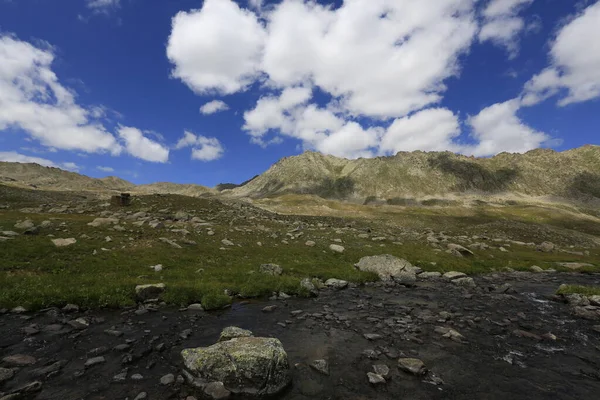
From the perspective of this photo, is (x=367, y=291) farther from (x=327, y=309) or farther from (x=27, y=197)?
(x=27, y=197)

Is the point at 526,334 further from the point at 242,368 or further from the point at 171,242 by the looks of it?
the point at 171,242

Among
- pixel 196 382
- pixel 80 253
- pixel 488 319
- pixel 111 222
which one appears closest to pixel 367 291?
pixel 488 319

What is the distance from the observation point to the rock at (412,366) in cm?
1255

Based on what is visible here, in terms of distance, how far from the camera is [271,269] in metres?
27.5

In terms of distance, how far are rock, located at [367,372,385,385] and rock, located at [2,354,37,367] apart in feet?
43.5

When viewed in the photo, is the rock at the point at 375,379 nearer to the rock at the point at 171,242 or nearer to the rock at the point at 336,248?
the rock at the point at 171,242

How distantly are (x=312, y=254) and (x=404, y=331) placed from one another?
18.9 metres

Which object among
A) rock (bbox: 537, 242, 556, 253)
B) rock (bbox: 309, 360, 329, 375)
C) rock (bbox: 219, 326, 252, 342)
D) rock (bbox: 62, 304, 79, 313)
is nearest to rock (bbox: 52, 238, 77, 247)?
rock (bbox: 62, 304, 79, 313)

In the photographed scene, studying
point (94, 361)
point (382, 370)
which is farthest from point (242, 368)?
point (94, 361)

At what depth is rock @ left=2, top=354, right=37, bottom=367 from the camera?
38.3 ft

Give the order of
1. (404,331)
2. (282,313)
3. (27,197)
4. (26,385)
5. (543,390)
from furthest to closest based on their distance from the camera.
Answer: (27,197), (282,313), (404,331), (543,390), (26,385)

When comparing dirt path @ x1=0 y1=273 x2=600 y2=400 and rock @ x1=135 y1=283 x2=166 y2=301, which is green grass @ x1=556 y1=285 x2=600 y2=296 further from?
rock @ x1=135 y1=283 x2=166 y2=301

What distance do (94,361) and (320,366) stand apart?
9.16 meters

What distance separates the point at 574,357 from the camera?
1484cm
